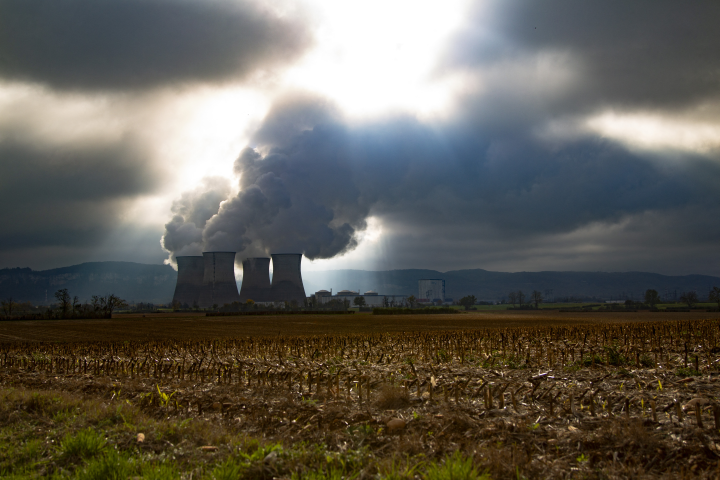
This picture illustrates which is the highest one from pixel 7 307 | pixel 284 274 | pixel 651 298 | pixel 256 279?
pixel 284 274

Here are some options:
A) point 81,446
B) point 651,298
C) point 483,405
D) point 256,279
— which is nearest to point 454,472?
point 483,405

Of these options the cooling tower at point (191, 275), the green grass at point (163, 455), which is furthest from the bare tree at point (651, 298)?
the green grass at point (163, 455)

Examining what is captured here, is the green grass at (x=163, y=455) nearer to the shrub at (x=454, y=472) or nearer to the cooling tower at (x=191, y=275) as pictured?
the shrub at (x=454, y=472)

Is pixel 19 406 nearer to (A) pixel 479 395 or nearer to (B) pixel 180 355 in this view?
(A) pixel 479 395

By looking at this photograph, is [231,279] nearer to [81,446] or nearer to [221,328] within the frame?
[221,328]

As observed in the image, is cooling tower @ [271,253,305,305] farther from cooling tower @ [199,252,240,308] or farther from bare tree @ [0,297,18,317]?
bare tree @ [0,297,18,317]

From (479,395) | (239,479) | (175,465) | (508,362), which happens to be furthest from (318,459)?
(508,362)

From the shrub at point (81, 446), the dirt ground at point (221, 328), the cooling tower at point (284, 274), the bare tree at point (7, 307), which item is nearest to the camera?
the shrub at point (81, 446)
